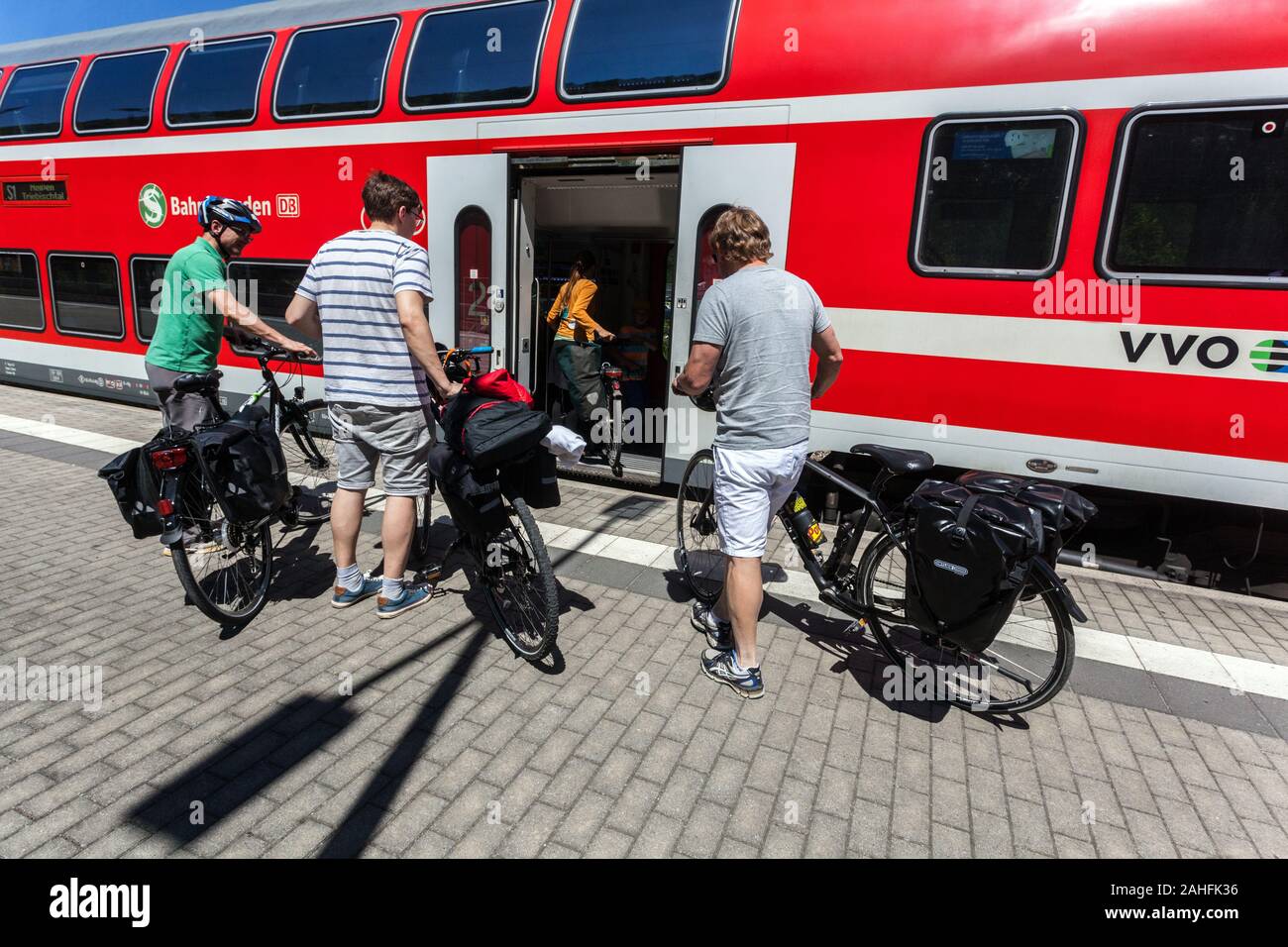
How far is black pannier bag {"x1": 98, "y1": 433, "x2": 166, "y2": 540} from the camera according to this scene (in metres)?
3.21

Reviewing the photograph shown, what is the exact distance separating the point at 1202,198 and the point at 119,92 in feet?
31.8

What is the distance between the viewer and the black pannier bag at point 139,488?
321 cm

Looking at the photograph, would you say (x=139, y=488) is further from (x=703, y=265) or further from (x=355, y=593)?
(x=703, y=265)

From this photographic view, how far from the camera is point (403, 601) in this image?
3676mm

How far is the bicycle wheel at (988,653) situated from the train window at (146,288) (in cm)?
799

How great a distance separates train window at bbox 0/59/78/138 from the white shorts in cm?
925

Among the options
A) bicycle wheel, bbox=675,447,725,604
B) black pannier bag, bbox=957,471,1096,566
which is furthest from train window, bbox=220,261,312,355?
black pannier bag, bbox=957,471,1096,566

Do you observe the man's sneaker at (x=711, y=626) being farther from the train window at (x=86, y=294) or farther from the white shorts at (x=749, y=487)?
the train window at (x=86, y=294)

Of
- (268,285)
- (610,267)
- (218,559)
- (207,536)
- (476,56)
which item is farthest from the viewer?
(610,267)

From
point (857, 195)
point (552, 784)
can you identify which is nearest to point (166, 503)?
point (552, 784)

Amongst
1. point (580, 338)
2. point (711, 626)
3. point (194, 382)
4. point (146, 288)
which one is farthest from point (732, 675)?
point (146, 288)

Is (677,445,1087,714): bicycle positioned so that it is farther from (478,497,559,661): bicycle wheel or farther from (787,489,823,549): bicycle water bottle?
(478,497,559,661): bicycle wheel

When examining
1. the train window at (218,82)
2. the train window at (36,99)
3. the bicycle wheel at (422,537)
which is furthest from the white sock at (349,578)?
the train window at (36,99)
